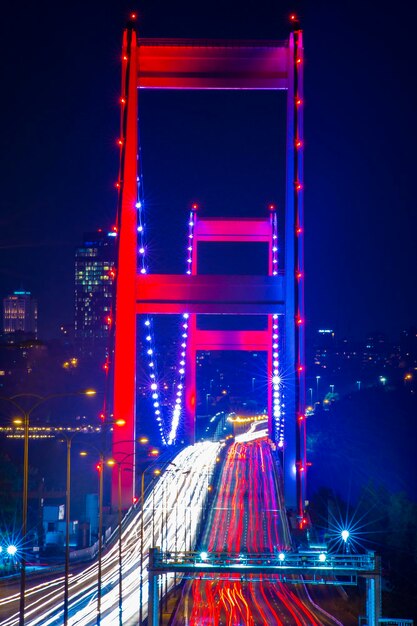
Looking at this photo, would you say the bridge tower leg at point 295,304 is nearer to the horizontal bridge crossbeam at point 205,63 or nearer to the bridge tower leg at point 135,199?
the bridge tower leg at point 135,199

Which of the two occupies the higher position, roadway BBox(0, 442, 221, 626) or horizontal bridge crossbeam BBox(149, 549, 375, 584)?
horizontal bridge crossbeam BBox(149, 549, 375, 584)

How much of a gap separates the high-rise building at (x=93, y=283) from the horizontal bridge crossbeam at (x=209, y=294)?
111 meters

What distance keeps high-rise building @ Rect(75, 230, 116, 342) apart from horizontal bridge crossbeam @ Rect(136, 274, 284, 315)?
365 feet

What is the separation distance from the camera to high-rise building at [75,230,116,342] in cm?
14200

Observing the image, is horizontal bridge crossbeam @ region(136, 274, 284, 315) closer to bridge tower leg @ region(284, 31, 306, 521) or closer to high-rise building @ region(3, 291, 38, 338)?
bridge tower leg @ region(284, 31, 306, 521)

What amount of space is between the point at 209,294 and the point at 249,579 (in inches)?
375

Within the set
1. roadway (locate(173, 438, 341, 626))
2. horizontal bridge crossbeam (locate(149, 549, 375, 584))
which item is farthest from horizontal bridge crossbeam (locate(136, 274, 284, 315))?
horizontal bridge crossbeam (locate(149, 549, 375, 584))

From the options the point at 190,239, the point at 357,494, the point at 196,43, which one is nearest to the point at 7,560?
the point at 196,43

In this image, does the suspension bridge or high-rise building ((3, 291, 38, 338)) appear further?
high-rise building ((3, 291, 38, 338))

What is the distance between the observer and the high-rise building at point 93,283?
142m

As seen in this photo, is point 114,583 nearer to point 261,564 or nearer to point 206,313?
point 261,564

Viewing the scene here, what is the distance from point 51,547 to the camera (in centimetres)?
3152

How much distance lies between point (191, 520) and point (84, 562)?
14.5 ft

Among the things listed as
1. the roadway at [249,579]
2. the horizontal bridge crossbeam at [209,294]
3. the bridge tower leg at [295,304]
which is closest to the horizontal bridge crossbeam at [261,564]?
the roadway at [249,579]
